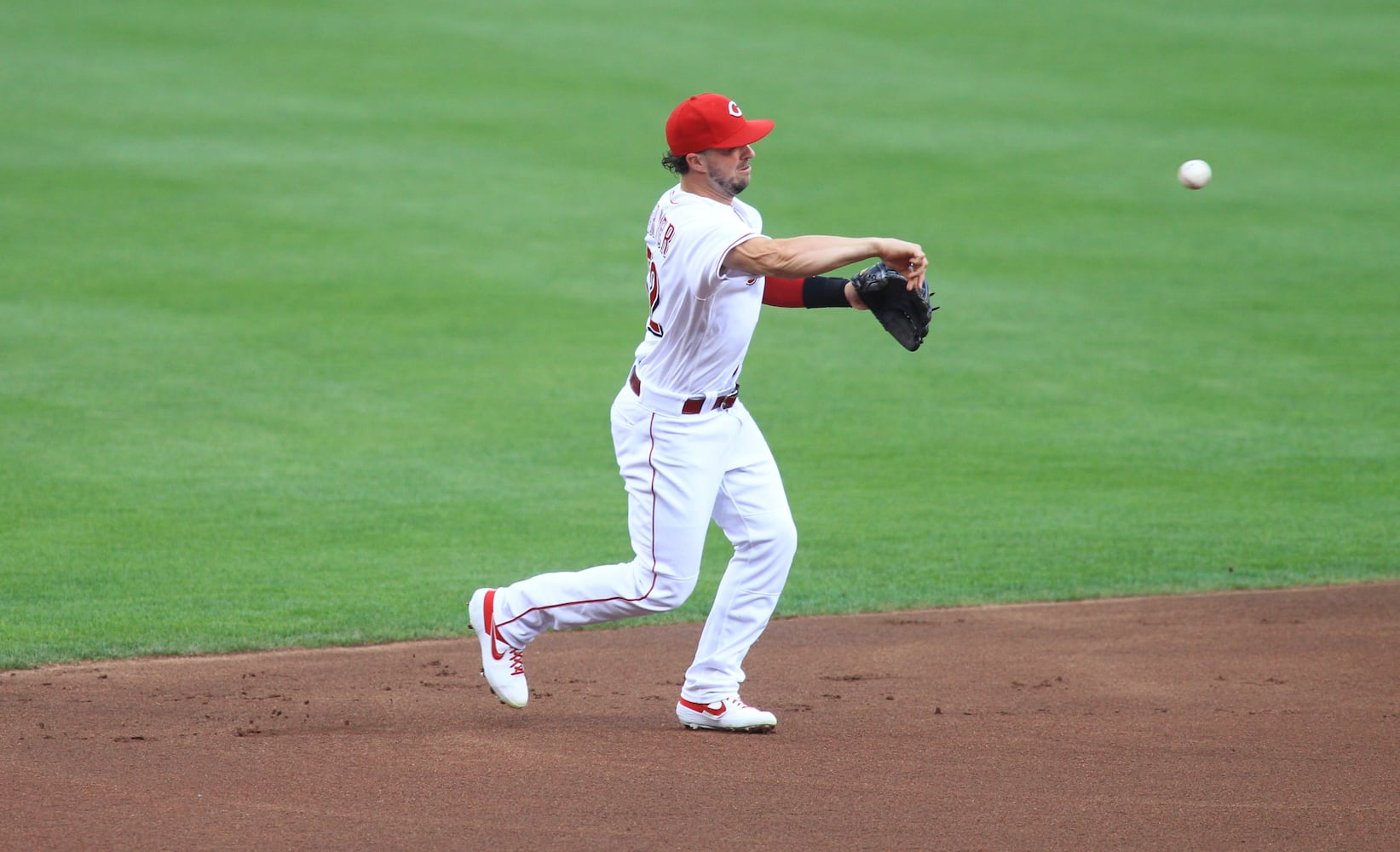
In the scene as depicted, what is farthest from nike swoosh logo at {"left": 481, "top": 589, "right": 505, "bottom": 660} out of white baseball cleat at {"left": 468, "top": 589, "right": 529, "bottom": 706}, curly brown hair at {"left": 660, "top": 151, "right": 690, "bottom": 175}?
curly brown hair at {"left": 660, "top": 151, "right": 690, "bottom": 175}

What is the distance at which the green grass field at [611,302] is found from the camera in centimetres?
848

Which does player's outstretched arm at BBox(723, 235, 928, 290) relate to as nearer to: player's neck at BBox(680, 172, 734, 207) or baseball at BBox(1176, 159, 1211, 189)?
player's neck at BBox(680, 172, 734, 207)

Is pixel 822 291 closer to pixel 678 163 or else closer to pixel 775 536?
pixel 678 163

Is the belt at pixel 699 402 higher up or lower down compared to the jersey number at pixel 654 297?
lower down

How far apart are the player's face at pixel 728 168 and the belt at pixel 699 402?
0.68m

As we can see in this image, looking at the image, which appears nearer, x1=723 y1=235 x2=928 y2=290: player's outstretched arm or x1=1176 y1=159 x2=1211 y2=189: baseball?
x1=723 y1=235 x2=928 y2=290: player's outstretched arm

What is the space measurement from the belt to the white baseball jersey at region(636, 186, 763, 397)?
3 centimetres

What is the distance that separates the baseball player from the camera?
504 centimetres

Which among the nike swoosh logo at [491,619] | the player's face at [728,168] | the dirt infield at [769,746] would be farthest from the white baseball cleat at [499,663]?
the player's face at [728,168]

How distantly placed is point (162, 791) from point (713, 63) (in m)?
17.9

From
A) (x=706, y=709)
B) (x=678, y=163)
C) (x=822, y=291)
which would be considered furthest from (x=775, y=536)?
(x=678, y=163)

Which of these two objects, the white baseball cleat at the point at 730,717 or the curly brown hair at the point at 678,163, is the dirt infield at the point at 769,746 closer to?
the white baseball cleat at the point at 730,717

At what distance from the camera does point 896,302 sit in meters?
5.27

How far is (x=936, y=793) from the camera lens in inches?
181
